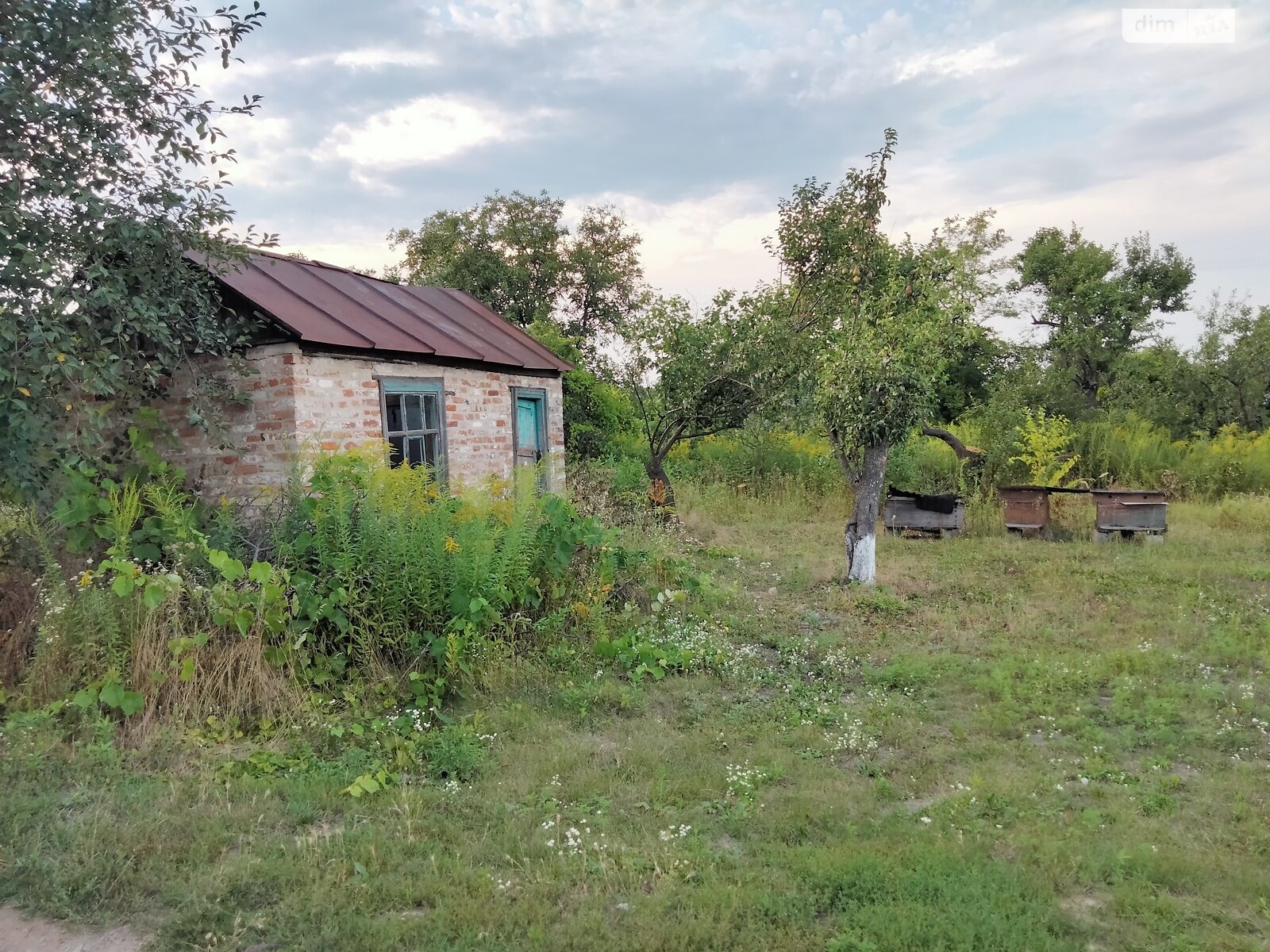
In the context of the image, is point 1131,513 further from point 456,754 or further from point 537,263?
point 537,263

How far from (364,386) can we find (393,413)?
61 centimetres

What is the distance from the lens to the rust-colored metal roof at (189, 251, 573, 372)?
289 inches

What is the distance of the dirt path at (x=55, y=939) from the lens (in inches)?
112

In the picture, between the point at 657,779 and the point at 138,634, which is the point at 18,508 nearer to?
the point at 138,634

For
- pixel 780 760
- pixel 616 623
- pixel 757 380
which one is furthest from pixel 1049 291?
pixel 780 760

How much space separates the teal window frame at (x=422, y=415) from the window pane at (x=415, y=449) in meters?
0.03

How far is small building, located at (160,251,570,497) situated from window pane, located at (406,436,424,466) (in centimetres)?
1

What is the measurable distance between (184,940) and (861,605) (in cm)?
632

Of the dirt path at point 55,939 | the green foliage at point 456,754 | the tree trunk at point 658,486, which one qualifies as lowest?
the dirt path at point 55,939

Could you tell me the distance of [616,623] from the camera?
6.62 metres

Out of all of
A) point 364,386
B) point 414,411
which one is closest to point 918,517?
point 414,411

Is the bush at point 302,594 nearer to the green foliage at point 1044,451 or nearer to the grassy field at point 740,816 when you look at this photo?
the grassy field at point 740,816

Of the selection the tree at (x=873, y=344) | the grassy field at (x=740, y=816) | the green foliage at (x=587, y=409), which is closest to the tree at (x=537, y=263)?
the green foliage at (x=587, y=409)

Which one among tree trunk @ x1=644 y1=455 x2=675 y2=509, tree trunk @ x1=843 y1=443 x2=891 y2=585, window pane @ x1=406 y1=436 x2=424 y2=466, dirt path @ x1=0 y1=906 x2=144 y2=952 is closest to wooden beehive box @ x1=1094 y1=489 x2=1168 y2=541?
tree trunk @ x1=843 y1=443 x2=891 y2=585
